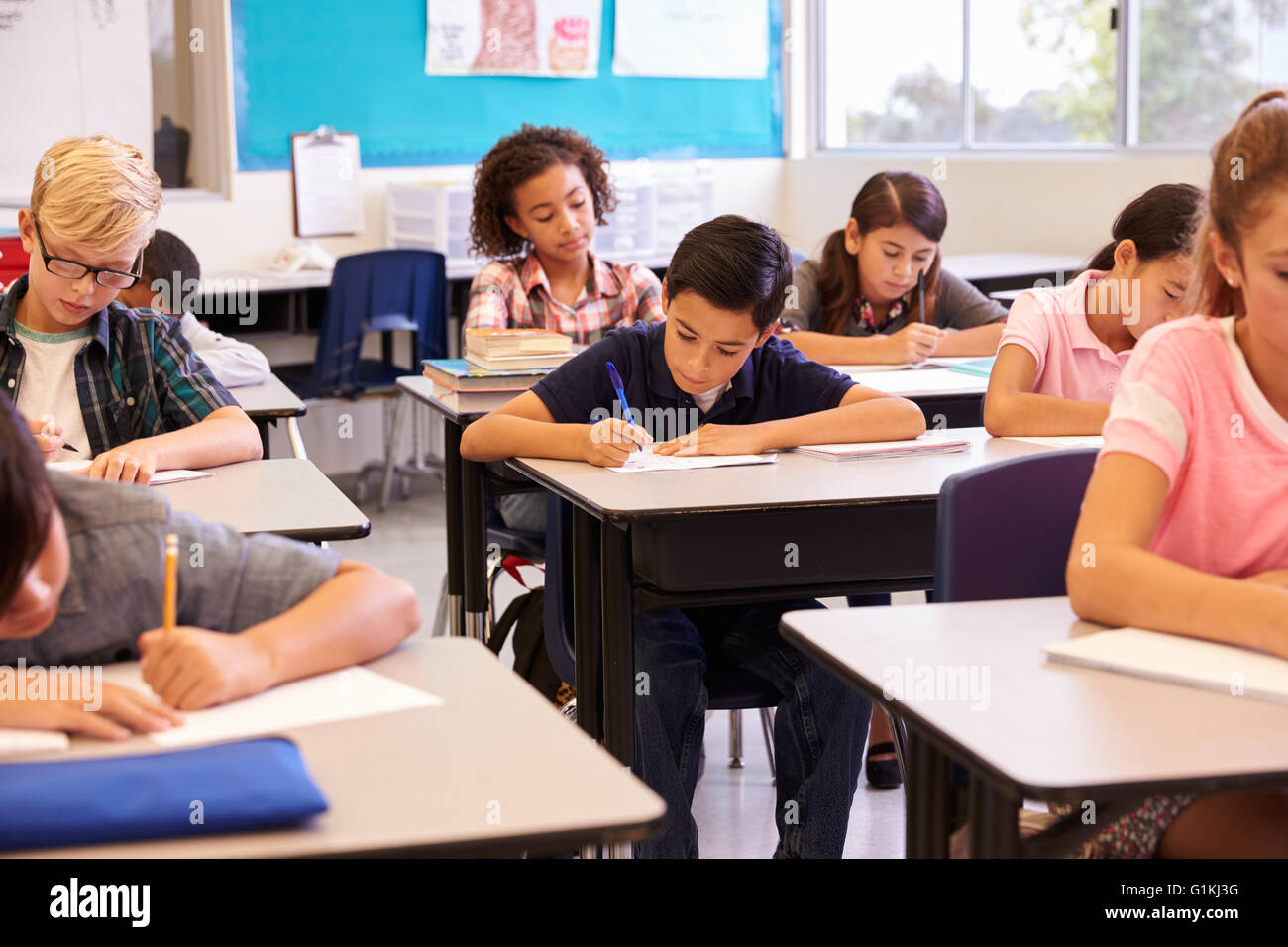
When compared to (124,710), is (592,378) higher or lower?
higher

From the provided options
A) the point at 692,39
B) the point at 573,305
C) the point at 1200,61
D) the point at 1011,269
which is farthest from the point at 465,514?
the point at 692,39

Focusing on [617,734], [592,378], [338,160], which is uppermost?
[338,160]

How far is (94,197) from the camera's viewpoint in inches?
79.7

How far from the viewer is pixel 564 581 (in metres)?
2.20

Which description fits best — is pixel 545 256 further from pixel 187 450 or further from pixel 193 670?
pixel 193 670

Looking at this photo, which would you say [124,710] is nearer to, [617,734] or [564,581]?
[617,734]

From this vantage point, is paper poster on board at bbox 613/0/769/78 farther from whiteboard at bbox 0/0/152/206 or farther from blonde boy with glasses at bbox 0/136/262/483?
blonde boy with glasses at bbox 0/136/262/483

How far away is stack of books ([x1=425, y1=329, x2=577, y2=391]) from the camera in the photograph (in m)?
2.81

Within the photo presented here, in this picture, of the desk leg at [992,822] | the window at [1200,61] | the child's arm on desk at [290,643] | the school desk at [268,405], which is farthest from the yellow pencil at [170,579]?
the window at [1200,61]

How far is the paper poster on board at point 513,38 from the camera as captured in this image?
562cm

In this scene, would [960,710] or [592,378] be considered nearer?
[960,710]

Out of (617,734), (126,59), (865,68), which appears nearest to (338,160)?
(126,59)

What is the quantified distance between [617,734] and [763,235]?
79 centimetres
